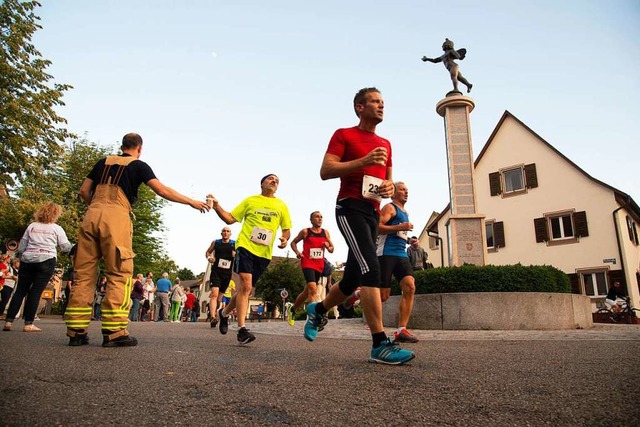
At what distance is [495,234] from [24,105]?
24521 millimetres

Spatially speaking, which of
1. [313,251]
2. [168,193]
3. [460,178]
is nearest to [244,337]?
[168,193]

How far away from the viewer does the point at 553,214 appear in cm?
2488

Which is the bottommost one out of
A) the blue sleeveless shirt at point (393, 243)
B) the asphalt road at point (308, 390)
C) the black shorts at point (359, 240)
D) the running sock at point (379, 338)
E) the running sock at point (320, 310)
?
the asphalt road at point (308, 390)

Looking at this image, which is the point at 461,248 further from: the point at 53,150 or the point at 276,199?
the point at 53,150

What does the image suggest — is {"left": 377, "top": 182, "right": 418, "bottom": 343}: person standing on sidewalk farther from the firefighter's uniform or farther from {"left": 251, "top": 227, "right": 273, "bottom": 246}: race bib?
the firefighter's uniform

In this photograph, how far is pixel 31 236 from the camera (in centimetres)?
684

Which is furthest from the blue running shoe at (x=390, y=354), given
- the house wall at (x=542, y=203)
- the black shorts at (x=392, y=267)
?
the house wall at (x=542, y=203)

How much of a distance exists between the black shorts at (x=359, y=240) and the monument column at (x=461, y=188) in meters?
9.85

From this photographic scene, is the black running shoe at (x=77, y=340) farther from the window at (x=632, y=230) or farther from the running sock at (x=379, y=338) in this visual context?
the window at (x=632, y=230)

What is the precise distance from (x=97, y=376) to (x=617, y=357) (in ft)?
13.5

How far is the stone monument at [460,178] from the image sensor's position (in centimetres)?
1345

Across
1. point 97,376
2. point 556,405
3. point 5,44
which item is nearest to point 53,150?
point 5,44

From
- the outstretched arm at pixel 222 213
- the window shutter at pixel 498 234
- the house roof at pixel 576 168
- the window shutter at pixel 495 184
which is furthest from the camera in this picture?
the window shutter at pixel 495 184

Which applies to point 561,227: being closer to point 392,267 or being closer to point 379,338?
point 392,267
